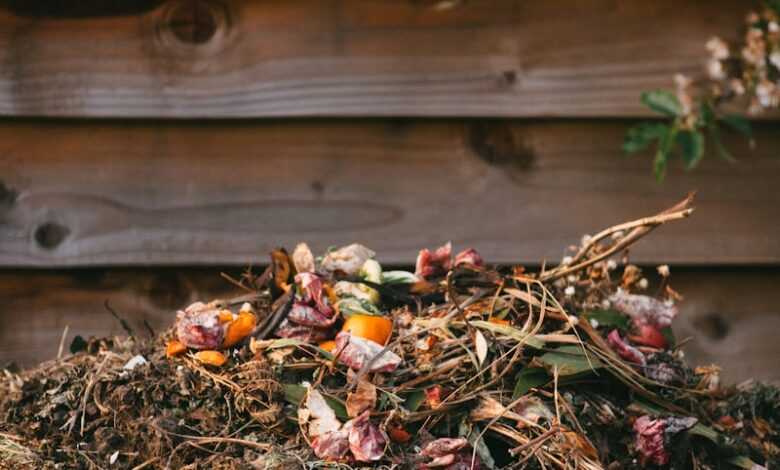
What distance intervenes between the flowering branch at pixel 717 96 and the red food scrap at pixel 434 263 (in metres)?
0.53

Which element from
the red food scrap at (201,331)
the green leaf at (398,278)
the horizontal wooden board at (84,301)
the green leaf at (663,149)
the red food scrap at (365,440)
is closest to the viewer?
the red food scrap at (365,440)

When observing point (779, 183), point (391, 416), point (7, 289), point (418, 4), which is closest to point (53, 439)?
point (391, 416)

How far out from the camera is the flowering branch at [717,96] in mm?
1394

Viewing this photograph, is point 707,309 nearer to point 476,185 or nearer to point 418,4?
point 476,185

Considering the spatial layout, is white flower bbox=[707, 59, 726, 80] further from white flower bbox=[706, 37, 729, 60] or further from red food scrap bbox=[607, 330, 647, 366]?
red food scrap bbox=[607, 330, 647, 366]

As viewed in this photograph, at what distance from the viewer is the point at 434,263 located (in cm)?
99

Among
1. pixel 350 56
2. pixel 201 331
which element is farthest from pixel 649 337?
pixel 350 56

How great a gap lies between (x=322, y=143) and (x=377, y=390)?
2.56 feet

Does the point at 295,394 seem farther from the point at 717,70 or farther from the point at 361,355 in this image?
the point at 717,70

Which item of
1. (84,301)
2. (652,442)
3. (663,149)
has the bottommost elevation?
(84,301)

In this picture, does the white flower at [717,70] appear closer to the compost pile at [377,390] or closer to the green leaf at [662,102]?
the green leaf at [662,102]

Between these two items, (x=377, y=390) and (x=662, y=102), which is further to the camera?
(x=662, y=102)

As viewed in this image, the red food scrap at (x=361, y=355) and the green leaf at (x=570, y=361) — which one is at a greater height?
the red food scrap at (x=361, y=355)

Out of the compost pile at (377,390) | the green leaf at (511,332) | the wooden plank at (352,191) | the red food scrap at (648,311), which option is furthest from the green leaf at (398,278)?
the wooden plank at (352,191)
